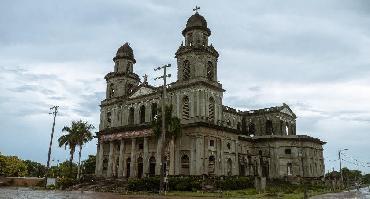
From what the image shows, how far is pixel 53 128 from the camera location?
5291cm

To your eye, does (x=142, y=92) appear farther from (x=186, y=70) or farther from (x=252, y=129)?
(x=252, y=129)

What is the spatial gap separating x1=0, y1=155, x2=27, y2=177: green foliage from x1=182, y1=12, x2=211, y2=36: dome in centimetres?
6156

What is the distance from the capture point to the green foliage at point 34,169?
123 meters

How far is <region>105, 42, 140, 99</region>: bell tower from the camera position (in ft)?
201

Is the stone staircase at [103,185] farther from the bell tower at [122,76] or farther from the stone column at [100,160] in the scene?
the bell tower at [122,76]

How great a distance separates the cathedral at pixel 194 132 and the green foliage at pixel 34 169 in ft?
244

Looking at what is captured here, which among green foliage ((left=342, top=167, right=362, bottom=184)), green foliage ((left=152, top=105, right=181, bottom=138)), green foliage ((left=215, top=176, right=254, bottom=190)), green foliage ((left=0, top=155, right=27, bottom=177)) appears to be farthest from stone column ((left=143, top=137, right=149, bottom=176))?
green foliage ((left=342, top=167, right=362, bottom=184))

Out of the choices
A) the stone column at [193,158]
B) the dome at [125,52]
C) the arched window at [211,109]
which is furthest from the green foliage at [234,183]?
the dome at [125,52]

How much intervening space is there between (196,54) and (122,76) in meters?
15.5

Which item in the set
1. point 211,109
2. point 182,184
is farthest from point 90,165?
point 182,184

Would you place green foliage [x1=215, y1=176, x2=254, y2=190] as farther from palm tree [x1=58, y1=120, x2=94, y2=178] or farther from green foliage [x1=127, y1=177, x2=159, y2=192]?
palm tree [x1=58, y1=120, x2=94, y2=178]

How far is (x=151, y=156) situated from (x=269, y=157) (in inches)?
848

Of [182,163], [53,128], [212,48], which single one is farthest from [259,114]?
[53,128]

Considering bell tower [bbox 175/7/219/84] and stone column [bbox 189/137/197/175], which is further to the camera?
bell tower [bbox 175/7/219/84]
